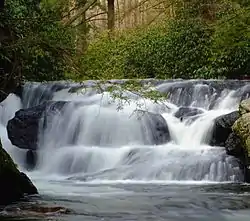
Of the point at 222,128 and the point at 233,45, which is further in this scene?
the point at 233,45

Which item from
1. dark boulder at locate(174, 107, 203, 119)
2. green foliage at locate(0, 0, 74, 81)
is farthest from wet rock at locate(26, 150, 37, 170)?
green foliage at locate(0, 0, 74, 81)

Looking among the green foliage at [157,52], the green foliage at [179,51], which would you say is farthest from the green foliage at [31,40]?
the green foliage at [157,52]

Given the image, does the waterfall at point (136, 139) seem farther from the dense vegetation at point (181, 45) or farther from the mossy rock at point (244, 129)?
the dense vegetation at point (181, 45)

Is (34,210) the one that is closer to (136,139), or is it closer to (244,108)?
(244,108)

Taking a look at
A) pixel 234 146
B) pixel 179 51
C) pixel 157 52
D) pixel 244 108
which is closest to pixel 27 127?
pixel 234 146

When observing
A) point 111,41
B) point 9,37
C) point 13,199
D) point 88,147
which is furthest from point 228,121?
point 111,41

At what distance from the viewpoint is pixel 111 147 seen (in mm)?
12914

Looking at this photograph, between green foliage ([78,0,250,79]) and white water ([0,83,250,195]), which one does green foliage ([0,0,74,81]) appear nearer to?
white water ([0,83,250,195])

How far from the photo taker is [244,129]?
10.5 metres

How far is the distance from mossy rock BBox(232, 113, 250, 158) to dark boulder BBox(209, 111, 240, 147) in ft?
2.50

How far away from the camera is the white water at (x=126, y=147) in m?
10.8

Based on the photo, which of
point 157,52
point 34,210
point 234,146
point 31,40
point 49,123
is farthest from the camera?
point 157,52

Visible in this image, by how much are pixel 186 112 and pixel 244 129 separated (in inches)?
124

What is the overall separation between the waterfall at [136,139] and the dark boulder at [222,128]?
19 centimetres
